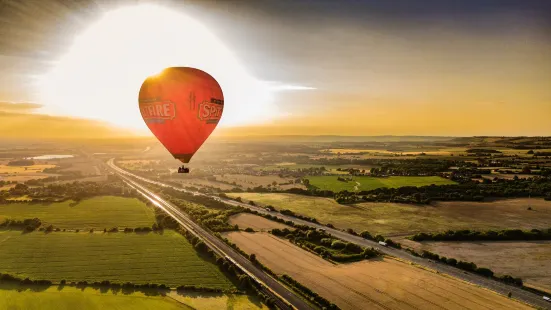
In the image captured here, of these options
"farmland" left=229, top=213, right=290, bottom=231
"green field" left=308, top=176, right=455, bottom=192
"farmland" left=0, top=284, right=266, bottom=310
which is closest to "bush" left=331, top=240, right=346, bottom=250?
"farmland" left=229, top=213, right=290, bottom=231

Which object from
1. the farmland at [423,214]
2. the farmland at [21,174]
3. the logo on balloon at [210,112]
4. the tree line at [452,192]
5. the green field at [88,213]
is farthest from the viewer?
the farmland at [21,174]

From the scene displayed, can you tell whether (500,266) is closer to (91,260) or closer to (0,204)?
(91,260)

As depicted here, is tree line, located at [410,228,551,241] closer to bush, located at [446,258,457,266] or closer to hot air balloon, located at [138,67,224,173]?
bush, located at [446,258,457,266]

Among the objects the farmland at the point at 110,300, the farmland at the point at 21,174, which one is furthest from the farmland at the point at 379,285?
the farmland at the point at 21,174

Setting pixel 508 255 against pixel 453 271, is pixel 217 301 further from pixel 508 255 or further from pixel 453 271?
pixel 508 255

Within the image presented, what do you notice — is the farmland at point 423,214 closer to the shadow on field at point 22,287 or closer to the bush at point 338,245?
the bush at point 338,245

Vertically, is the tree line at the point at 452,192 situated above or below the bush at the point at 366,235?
above

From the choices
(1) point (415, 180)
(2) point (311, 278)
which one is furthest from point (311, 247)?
(1) point (415, 180)
